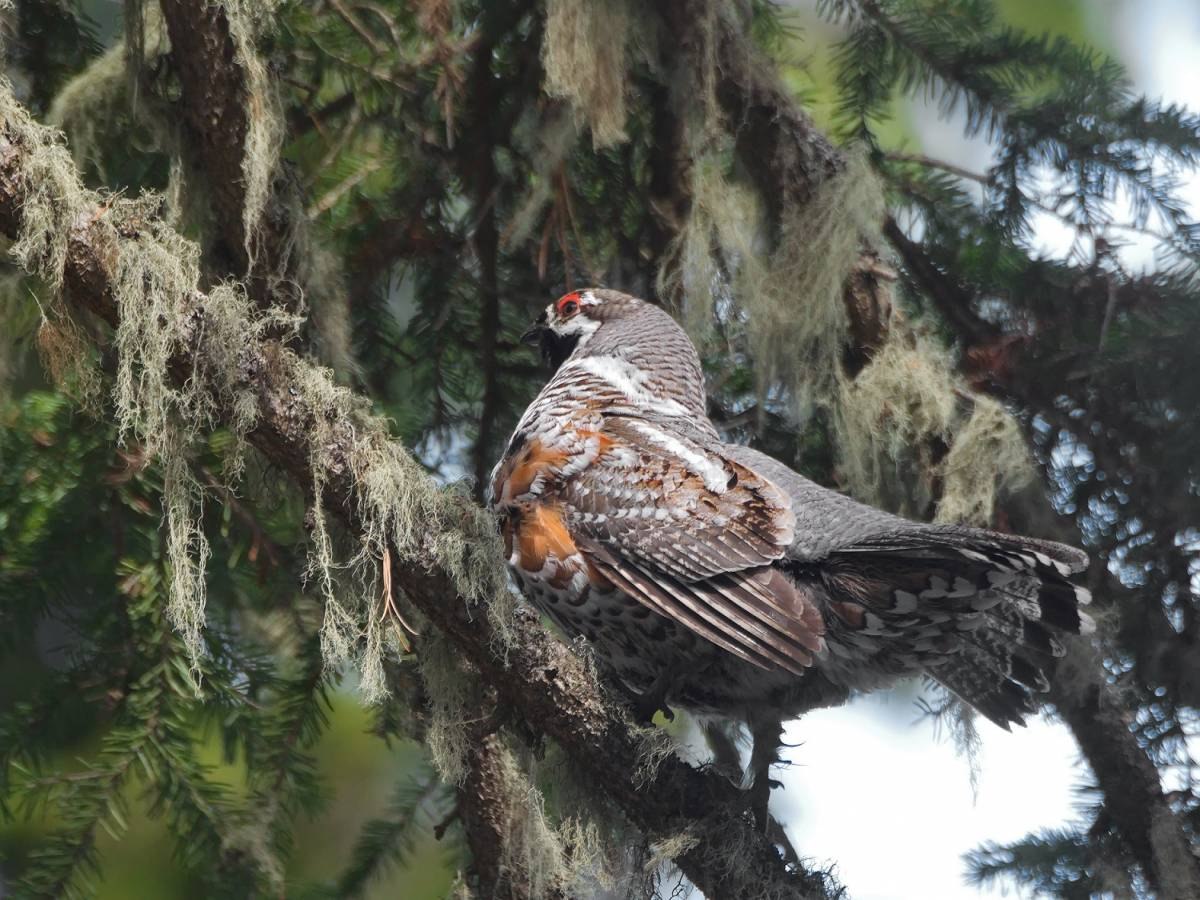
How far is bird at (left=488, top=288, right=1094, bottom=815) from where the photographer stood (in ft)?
10.9

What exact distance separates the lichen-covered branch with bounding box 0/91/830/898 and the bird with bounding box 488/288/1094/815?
0.37 meters

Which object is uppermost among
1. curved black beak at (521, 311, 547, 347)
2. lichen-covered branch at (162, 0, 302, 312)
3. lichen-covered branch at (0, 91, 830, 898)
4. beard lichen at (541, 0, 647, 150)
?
beard lichen at (541, 0, 647, 150)

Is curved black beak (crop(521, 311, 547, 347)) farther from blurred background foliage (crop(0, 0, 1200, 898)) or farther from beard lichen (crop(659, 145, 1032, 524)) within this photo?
beard lichen (crop(659, 145, 1032, 524))

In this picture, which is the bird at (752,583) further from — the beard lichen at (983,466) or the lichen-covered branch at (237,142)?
the lichen-covered branch at (237,142)

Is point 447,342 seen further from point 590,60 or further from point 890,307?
point 890,307

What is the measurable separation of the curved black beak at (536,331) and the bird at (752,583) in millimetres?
683

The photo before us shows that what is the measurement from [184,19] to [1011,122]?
264 cm

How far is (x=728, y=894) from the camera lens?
10.4ft

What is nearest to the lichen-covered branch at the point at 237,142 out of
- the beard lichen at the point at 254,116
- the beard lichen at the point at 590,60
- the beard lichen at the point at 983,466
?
the beard lichen at the point at 254,116

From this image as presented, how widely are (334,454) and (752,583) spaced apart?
1153 mm

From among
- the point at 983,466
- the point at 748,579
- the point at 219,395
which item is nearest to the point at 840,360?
the point at 983,466

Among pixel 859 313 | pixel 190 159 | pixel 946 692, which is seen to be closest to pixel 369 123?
pixel 190 159

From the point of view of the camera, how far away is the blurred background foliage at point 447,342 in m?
3.71

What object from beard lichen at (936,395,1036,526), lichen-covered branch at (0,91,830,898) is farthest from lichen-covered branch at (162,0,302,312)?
beard lichen at (936,395,1036,526)
